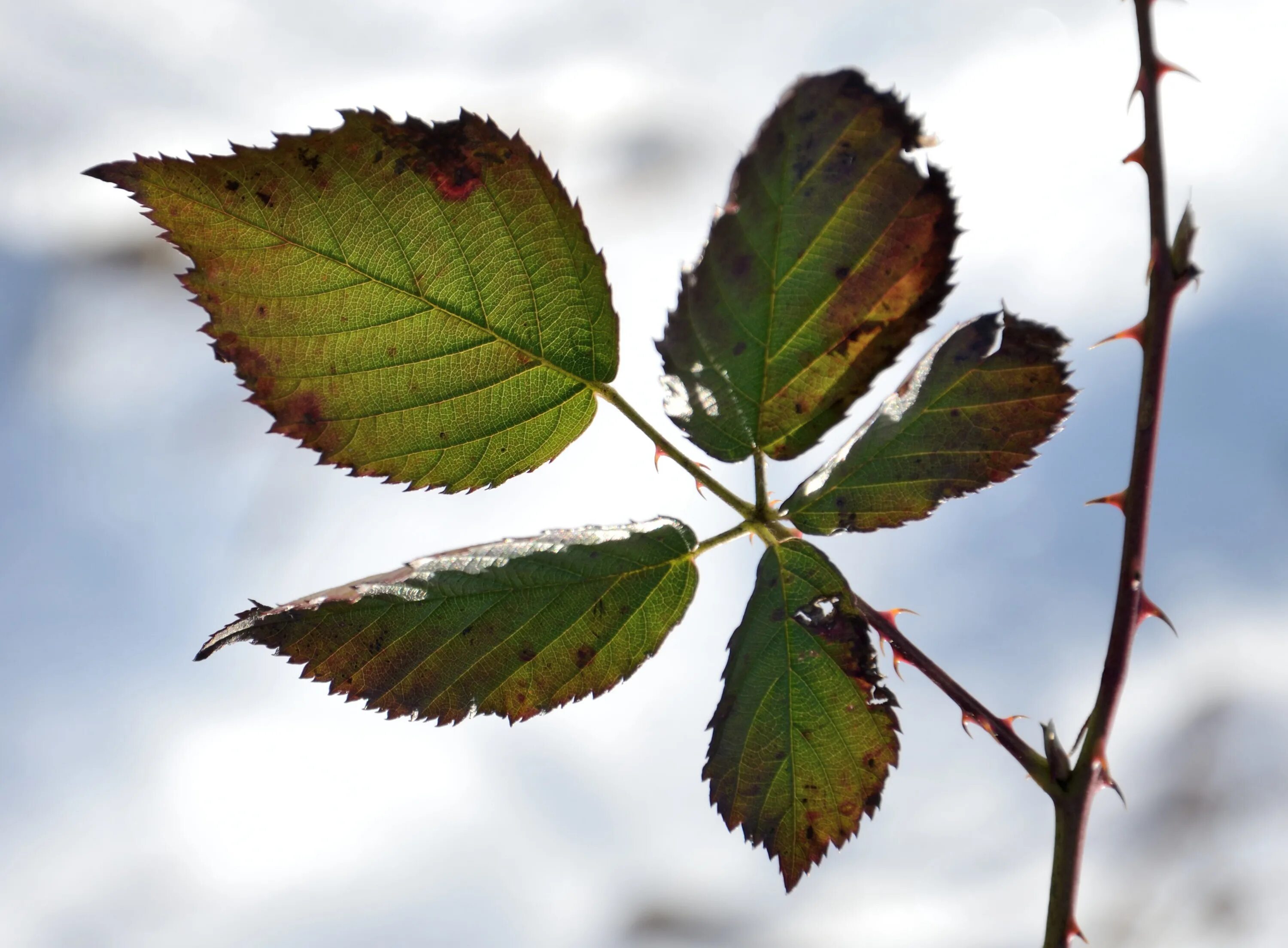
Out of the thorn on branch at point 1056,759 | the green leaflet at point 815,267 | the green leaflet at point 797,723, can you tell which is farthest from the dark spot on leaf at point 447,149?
the thorn on branch at point 1056,759

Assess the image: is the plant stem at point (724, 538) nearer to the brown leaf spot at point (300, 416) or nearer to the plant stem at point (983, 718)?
the plant stem at point (983, 718)

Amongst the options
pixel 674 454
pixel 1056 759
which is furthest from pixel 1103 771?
pixel 674 454

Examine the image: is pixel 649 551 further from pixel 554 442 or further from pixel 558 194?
pixel 558 194

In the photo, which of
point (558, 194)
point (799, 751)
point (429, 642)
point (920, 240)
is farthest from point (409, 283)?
point (799, 751)

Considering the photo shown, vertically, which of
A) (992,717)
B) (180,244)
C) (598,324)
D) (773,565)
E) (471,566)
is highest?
(180,244)

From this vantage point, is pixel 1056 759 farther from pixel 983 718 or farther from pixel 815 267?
pixel 815 267

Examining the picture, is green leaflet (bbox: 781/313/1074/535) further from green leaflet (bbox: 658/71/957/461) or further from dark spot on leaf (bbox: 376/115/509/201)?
dark spot on leaf (bbox: 376/115/509/201)

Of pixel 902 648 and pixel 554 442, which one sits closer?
pixel 902 648
